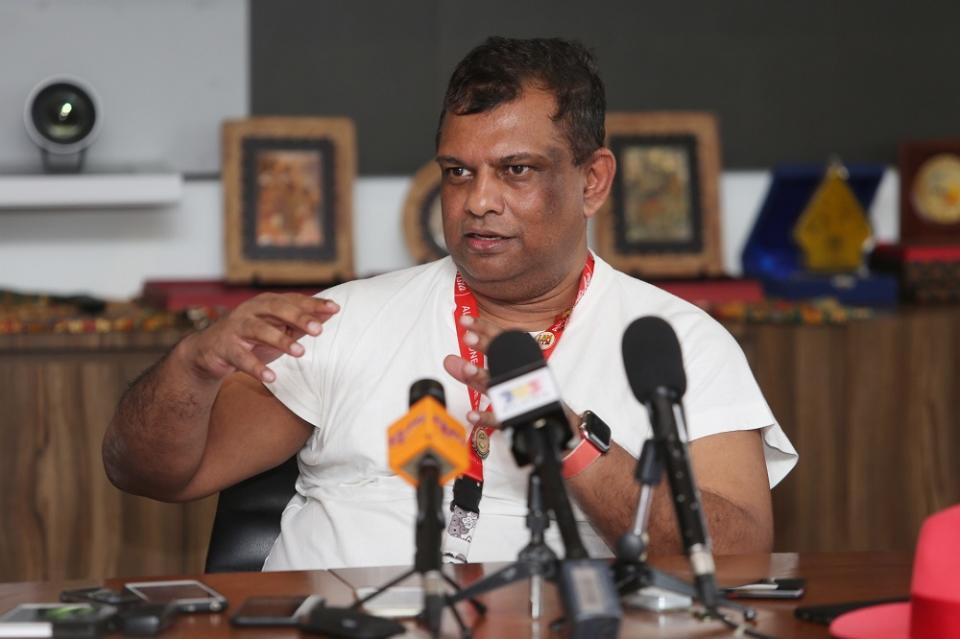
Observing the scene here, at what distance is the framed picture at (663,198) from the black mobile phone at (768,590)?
211 centimetres

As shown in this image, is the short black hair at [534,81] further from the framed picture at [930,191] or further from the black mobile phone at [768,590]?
the framed picture at [930,191]

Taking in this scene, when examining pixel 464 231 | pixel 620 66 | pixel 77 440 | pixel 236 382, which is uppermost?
pixel 620 66

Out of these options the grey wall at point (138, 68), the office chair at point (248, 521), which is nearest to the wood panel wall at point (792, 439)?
the grey wall at point (138, 68)

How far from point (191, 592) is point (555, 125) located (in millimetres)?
937

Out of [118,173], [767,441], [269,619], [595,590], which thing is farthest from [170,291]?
[595,590]

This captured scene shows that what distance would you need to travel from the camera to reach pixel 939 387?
3453mm

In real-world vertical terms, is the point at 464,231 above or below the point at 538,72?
below

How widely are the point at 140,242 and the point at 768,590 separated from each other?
2.47 meters

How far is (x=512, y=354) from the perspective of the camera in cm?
134

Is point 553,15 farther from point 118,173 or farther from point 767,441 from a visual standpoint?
point 767,441

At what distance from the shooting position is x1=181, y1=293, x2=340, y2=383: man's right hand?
185 cm

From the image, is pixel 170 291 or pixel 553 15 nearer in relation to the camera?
pixel 170 291

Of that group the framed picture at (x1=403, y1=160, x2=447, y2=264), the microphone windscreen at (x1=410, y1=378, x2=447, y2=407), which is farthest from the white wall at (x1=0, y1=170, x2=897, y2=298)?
the microphone windscreen at (x1=410, y1=378, x2=447, y2=407)

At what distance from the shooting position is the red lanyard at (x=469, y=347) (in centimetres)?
207
